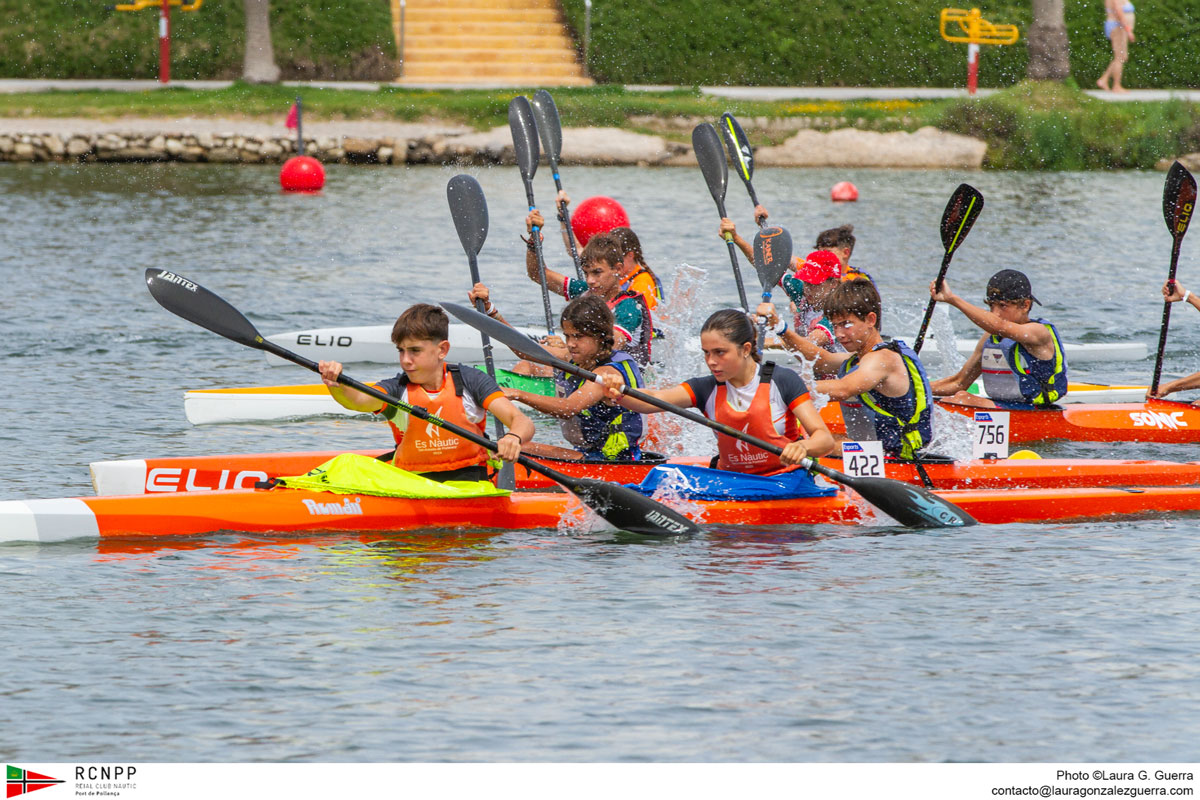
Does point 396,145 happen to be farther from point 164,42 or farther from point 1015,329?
point 1015,329

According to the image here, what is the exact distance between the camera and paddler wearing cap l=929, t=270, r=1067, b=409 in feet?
31.5

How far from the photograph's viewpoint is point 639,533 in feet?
24.5

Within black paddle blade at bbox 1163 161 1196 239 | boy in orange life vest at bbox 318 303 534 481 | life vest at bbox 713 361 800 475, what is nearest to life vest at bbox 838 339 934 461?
life vest at bbox 713 361 800 475

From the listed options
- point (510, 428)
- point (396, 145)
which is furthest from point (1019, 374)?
point (396, 145)

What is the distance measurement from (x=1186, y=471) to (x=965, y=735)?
3799mm

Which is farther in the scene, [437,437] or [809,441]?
[437,437]

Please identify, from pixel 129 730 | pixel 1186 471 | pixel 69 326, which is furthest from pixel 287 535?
pixel 69 326

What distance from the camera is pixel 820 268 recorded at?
986 cm

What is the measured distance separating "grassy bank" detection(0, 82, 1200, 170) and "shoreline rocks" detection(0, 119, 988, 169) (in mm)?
231

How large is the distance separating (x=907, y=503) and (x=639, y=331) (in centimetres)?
233

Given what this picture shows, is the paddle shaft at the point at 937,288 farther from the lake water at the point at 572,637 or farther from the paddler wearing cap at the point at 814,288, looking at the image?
the lake water at the point at 572,637

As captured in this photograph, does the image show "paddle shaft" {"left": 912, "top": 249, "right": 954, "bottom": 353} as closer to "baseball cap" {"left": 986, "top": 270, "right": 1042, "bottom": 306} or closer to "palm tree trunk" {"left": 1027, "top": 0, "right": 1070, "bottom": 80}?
"baseball cap" {"left": 986, "top": 270, "right": 1042, "bottom": 306}

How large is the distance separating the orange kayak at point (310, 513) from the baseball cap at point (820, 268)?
2.59 m

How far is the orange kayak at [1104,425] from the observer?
1003cm
